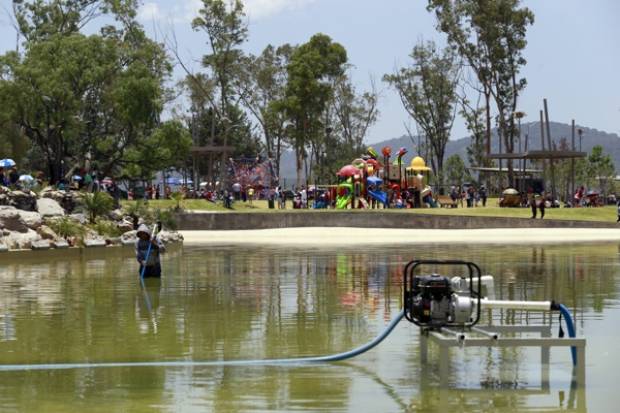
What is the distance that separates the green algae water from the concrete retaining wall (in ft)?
79.5

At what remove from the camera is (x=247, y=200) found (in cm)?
7181

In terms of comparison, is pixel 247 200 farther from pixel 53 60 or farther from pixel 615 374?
pixel 615 374

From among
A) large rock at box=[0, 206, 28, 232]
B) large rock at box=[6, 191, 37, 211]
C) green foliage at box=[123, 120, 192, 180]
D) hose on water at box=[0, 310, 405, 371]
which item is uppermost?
green foliage at box=[123, 120, 192, 180]

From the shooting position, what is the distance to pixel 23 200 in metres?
38.7

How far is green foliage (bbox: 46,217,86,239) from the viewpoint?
37875 millimetres

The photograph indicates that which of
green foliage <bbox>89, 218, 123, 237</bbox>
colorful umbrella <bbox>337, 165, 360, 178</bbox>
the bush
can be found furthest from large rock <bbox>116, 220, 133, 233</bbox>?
colorful umbrella <bbox>337, 165, 360, 178</bbox>

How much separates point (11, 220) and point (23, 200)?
3090 mm

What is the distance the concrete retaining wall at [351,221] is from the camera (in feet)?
170

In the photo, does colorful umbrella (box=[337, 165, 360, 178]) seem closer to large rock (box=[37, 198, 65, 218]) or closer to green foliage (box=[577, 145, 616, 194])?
large rock (box=[37, 198, 65, 218])

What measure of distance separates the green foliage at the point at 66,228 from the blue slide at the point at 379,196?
23797mm

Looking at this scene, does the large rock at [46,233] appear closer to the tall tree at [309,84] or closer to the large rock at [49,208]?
the large rock at [49,208]

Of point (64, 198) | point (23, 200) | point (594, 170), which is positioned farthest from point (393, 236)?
point (594, 170)

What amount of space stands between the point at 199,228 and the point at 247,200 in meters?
17.6

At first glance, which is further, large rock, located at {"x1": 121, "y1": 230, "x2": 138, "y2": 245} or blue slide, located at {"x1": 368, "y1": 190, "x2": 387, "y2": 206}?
blue slide, located at {"x1": 368, "y1": 190, "x2": 387, "y2": 206}
